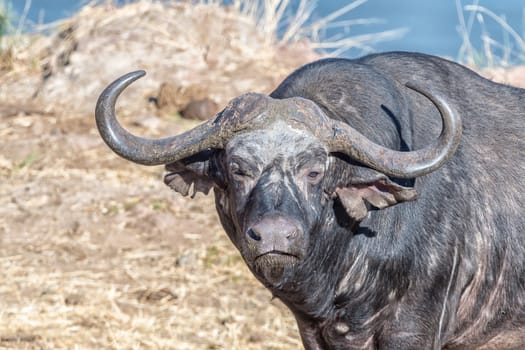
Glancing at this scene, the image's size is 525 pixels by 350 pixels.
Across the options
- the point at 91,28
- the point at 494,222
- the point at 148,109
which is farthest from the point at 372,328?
the point at 91,28

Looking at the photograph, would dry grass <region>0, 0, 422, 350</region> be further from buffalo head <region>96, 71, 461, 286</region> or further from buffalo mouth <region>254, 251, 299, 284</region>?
buffalo mouth <region>254, 251, 299, 284</region>

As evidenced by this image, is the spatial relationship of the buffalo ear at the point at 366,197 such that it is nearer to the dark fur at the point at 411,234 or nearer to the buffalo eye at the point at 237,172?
the dark fur at the point at 411,234

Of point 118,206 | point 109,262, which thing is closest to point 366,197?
point 109,262

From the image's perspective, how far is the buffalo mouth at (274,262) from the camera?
4.40 metres

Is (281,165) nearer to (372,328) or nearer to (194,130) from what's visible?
(194,130)

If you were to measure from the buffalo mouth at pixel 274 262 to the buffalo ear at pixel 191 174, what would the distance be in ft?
2.05

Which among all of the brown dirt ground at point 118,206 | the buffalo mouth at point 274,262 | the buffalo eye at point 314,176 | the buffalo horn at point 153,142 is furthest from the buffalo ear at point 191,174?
the brown dirt ground at point 118,206

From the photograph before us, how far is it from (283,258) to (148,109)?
25.9ft

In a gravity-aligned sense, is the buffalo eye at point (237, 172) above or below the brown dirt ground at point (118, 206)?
above

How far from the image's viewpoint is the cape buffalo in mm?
4641

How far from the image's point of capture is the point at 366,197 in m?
4.83

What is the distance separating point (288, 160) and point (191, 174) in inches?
24.9

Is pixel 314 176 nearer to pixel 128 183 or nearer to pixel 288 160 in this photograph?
pixel 288 160

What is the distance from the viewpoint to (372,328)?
5.06 meters
